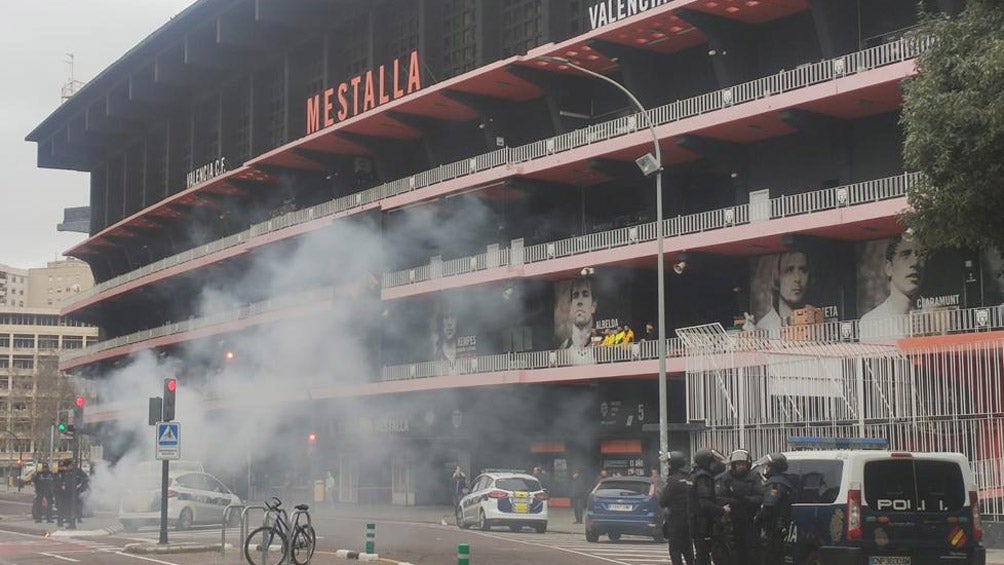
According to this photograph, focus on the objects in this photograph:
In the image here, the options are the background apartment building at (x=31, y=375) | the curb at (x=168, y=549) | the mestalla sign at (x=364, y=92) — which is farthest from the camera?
the background apartment building at (x=31, y=375)

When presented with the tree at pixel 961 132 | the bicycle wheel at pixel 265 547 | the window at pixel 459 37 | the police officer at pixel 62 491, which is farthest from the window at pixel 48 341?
the tree at pixel 961 132

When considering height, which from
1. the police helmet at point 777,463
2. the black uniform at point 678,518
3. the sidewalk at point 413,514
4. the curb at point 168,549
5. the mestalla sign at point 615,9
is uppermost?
the mestalla sign at point 615,9

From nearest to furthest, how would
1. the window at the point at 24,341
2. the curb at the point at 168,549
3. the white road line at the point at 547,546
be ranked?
the white road line at the point at 547,546, the curb at the point at 168,549, the window at the point at 24,341

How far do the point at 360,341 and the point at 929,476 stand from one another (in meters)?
34.6

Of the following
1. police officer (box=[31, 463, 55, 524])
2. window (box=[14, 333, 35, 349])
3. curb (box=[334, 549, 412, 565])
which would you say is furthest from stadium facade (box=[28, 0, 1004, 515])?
window (box=[14, 333, 35, 349])

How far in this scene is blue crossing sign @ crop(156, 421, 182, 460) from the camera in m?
26.3

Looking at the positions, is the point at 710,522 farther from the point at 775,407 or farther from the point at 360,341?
the point at 360,341

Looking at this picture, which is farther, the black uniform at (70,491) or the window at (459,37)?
the window at (459,37)

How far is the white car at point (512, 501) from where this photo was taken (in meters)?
33.5

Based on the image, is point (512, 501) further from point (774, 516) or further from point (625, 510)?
point (774, 516)

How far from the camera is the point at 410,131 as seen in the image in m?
57.8

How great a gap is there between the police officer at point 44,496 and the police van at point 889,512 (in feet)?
105

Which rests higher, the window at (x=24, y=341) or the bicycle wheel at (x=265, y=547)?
the window at (x=24, y=341)

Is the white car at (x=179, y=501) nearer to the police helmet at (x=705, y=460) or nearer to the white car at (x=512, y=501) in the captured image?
the white car at (x=512, y=501)
